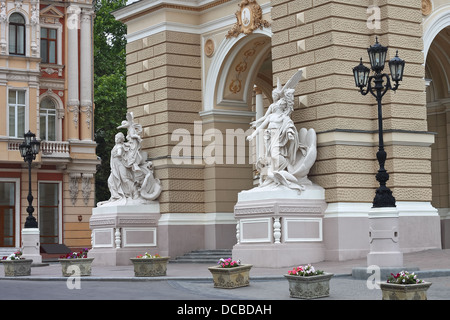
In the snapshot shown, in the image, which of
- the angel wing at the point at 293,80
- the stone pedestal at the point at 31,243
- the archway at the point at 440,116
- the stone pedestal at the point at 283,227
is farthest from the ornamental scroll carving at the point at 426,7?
the stone pedestal at the point at 31,243

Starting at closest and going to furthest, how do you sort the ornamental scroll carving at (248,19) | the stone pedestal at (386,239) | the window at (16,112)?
the stone pedestal at (386,239) < the ornamental scroll carving at (248,19) < the window at (16,112)

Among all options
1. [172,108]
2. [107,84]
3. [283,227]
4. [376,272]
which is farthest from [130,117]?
[107,84]

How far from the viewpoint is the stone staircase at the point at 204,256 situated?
1216 inches

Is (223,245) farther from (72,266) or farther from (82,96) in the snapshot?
(82,96)

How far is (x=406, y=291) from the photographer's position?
16.3 m

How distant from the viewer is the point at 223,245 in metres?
32.3

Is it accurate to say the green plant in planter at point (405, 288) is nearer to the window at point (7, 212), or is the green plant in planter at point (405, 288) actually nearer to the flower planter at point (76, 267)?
the flower planter at point (76, 267)

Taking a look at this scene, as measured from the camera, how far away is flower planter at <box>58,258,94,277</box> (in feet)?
82.9

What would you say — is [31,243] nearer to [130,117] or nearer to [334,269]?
[130,117]

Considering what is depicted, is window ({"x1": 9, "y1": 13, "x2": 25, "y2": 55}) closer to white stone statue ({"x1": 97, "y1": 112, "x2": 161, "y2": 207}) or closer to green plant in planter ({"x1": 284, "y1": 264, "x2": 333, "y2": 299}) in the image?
white stone statue ({"x1": 97, "y1": 112, "x2": 161, "y2": 207})

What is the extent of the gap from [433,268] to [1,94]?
92.6ft

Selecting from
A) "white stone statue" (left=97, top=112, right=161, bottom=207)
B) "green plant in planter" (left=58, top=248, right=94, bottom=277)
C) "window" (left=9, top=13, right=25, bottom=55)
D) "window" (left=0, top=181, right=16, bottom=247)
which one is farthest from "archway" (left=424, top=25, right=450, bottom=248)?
"window" (left=9, top=13, right=25, bottom=55)

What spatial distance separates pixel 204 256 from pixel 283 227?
5.96m

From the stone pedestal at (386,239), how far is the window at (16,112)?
28.2m
